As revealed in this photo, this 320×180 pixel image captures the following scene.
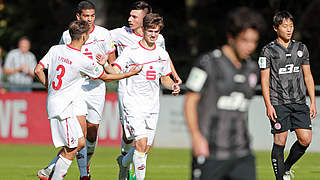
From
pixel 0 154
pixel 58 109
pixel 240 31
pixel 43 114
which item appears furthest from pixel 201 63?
pixel 43 114

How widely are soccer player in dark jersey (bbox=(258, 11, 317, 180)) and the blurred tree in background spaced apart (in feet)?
46.4

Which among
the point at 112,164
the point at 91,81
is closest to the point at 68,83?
the point at 91,81

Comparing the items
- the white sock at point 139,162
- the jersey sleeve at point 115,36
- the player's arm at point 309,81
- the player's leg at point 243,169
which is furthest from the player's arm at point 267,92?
the player's leg at point 243,169

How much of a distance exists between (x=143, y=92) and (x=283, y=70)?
2053 millimetres

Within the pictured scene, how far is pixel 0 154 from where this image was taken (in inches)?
634

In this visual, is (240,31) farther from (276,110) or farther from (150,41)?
(276,110)

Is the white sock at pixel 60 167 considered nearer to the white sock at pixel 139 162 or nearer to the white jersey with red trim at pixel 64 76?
the white jersey with red trim at pixel 64 76

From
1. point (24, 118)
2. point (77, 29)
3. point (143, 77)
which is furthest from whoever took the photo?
point (24, 118)

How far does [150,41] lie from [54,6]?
20746 mm

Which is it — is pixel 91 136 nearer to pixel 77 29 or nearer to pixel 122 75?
pixel 122 75

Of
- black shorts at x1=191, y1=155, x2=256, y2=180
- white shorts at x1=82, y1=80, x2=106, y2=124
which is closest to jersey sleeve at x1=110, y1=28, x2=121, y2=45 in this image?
white shorts at x1=82, y1=80, x2=106, y2=124

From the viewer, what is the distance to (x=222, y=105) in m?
6.85

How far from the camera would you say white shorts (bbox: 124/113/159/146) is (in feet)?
32.4

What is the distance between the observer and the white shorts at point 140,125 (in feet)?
32.4
